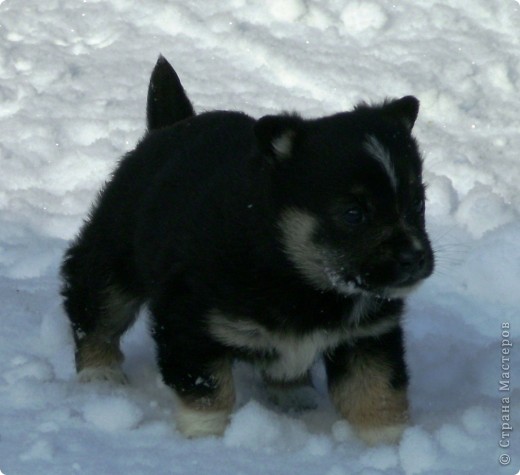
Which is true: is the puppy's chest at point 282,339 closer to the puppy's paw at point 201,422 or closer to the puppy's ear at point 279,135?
the puppy's paw at point 201,422

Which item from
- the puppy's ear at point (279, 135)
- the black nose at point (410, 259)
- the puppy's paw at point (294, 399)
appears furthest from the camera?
the puppy's paw at point (294, 399)

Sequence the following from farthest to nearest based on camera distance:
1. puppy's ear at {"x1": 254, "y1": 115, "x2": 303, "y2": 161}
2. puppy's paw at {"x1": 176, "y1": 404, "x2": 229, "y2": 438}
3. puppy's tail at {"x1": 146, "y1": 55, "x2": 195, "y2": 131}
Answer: puppy's tail at {"x1": 146, "y1": 55, "x2": 195, "y2": 131} → puppy's paw at {"x1": 176, "y1": 404, "x2": 229, "y2": 438} → puppy's ear at {"x1": 254, "y1": 115, "x2": 303, "y2": 161}

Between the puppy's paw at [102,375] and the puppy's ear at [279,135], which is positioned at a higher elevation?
the puppy's ear at [279,135]

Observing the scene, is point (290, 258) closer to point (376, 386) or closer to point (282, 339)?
Answer: point (282, 339)

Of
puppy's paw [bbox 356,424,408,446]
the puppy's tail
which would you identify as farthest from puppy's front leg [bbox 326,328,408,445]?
the puppy's tail

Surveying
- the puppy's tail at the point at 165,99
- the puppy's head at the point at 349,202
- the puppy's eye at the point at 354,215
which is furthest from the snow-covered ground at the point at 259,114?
the puppy's tail at the point at 165,99

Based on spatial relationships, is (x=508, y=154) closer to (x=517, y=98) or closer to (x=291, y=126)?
(x=517, y=98)

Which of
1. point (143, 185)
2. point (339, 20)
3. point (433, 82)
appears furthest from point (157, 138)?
point (339, 20)

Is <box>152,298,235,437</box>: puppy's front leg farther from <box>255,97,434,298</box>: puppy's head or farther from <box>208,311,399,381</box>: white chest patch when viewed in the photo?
<box>255,97,434,298</box>: puppy's head
